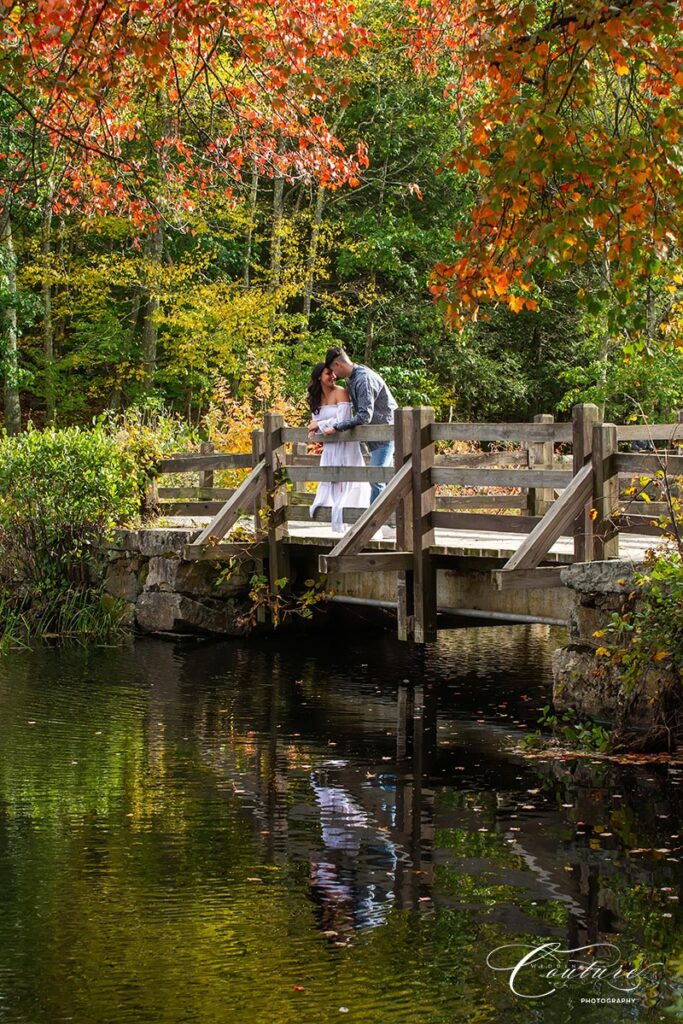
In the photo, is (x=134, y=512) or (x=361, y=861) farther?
(x=134, y=512)

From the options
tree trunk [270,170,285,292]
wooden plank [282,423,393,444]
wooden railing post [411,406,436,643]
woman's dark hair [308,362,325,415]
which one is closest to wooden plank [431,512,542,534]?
wooden railing post [411,406,436,643]

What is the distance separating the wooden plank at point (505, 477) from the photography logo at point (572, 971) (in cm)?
533

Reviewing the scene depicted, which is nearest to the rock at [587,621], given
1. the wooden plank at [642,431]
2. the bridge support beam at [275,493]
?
the wooden plank at [642,431]

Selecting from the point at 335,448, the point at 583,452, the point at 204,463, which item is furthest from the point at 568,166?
the point at 204,463

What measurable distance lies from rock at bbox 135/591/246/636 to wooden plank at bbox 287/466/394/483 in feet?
5.80

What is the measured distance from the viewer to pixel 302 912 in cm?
574

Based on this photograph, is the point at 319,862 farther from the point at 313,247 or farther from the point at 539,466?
the point at 313,247

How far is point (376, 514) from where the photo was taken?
11586 millimetres

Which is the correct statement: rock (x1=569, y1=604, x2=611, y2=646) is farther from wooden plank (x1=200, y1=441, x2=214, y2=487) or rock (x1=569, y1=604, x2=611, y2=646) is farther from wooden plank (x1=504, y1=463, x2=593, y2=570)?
wooden plank (x1=200, y1=441, x2=214, y2=487)

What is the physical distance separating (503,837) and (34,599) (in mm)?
8729

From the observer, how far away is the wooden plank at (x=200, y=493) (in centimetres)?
1536

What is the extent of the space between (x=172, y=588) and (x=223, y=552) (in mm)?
843

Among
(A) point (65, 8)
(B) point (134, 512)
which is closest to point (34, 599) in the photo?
(B) point (134, 512)

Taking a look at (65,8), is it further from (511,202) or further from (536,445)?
(536,445)
